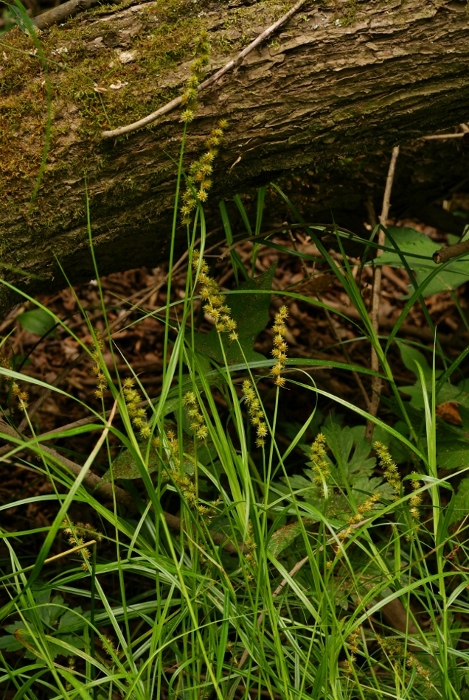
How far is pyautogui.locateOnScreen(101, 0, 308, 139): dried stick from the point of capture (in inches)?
60.5

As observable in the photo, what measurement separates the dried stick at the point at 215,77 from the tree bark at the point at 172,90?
17 millimetres

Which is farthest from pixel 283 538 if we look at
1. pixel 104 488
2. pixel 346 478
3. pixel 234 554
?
pixel 104 488

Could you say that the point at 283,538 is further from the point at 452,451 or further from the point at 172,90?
the point at 172,90

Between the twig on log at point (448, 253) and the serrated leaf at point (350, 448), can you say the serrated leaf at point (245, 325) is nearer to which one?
the serrated leaf at point (350, 448)

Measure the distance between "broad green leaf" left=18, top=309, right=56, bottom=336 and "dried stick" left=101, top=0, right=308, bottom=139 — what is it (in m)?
0.96

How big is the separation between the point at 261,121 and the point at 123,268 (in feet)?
2.22

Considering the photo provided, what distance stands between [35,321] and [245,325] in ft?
2.88

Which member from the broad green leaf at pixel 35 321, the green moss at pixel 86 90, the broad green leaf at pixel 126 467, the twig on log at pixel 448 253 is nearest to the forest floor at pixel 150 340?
the broad green leaf at pixel 35 321

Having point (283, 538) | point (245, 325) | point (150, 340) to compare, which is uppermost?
point (245, 325)

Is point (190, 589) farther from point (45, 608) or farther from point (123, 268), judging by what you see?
point (123, 268)

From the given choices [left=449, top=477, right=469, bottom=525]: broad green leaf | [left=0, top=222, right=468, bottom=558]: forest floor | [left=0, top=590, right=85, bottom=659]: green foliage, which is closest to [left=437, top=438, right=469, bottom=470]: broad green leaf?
[left=449, top=477, right=469, bottom=525]: broad green leaf

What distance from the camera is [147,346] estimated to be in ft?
9.22

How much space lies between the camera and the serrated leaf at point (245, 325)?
180cm

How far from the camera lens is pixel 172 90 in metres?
1.56
